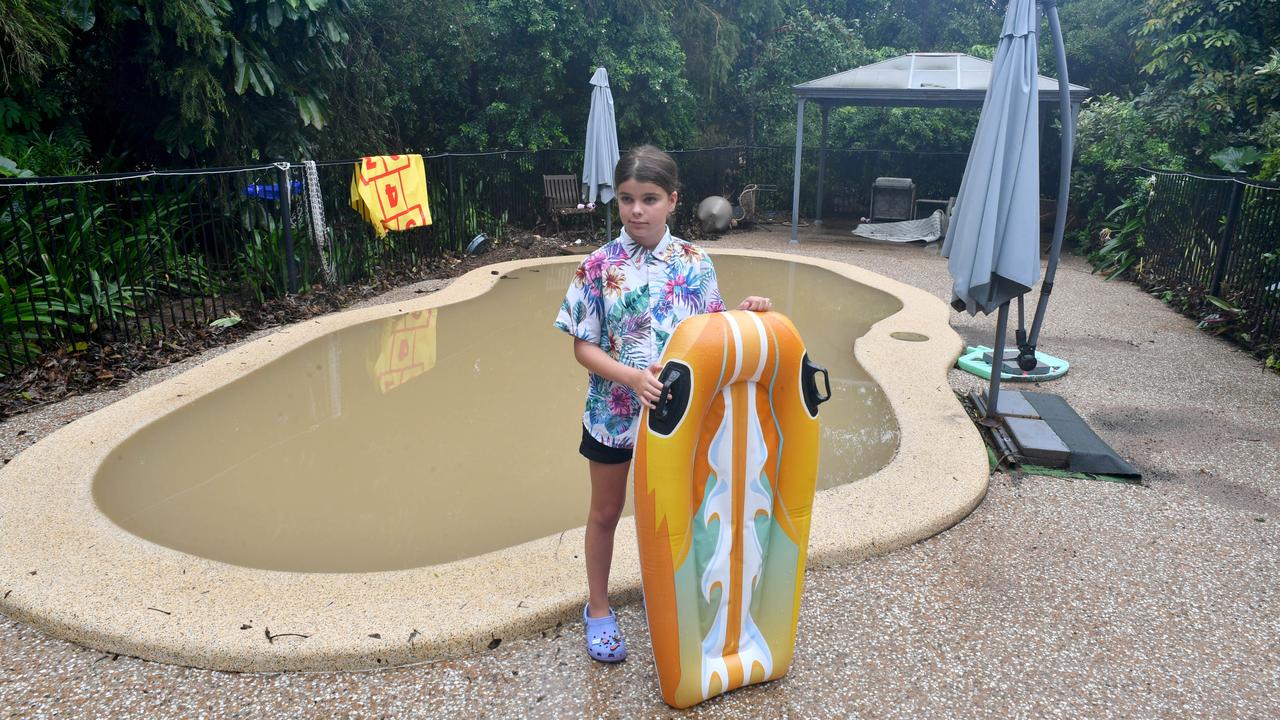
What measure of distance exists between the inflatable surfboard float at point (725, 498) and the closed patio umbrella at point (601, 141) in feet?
30.4

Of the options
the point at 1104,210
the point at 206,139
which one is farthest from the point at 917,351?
the point at 1104,210

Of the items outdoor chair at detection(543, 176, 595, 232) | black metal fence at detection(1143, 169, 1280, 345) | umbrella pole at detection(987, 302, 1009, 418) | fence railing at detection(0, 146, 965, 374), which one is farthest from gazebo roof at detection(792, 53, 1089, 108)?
umbrella pole at detection(987, 302, 1009, 418)

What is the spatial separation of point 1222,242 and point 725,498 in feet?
23.9

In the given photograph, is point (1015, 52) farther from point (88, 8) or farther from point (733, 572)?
point (88, 8)

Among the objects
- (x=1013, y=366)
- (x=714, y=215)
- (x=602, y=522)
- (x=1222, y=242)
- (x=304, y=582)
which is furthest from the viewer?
(x=714, y=215)

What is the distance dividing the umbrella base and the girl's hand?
417cm

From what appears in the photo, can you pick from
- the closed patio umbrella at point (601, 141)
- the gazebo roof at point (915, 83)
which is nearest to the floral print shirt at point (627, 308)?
the closed patio umbrella at point (601, 141)

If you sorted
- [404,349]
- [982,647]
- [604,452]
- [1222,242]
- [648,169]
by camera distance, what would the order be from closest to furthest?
[648,169], [604,452], [982,647], [404,349], [1222,242]

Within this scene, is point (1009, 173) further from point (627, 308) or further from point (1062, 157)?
point (627, 308)

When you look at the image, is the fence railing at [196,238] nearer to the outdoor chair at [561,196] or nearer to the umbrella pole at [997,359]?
the outdoor chair at [561,196]

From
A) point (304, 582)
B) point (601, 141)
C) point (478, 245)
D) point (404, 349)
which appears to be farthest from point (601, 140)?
point (304, 582)

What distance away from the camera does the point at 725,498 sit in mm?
2102

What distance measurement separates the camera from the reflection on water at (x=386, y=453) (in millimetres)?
3373

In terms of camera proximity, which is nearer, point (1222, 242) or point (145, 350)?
point (145, 350)
